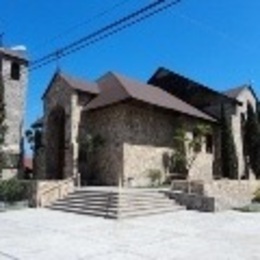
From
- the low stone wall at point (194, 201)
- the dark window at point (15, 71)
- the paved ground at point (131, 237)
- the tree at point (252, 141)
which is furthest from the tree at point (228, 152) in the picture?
the dark window at point (15, 71)

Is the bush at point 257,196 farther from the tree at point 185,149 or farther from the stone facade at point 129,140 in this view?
the stone facade at point 129,140

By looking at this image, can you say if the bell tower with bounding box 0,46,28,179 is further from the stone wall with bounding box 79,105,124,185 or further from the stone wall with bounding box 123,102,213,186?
the stone wall with bounding box 123,102,213,186

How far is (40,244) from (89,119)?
1836cm

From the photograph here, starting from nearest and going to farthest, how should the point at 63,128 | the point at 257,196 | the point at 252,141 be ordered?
the point at 257,196 → the point at 63,128 → the point at 252,141

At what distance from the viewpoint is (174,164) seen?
1210 inches

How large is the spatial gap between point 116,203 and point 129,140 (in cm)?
873

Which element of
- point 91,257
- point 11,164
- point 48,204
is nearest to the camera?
point 91,257

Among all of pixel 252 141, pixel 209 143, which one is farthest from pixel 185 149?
pixel 252 141

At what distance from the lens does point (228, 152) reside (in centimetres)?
3516

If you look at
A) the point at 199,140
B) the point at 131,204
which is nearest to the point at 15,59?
the point at 199,140

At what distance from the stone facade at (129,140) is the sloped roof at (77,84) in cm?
155

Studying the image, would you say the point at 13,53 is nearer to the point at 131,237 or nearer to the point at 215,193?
the point at 215,193

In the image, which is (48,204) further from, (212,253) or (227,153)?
(227,153)

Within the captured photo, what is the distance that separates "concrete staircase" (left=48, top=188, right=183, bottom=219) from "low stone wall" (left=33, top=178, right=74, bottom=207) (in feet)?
2.11
